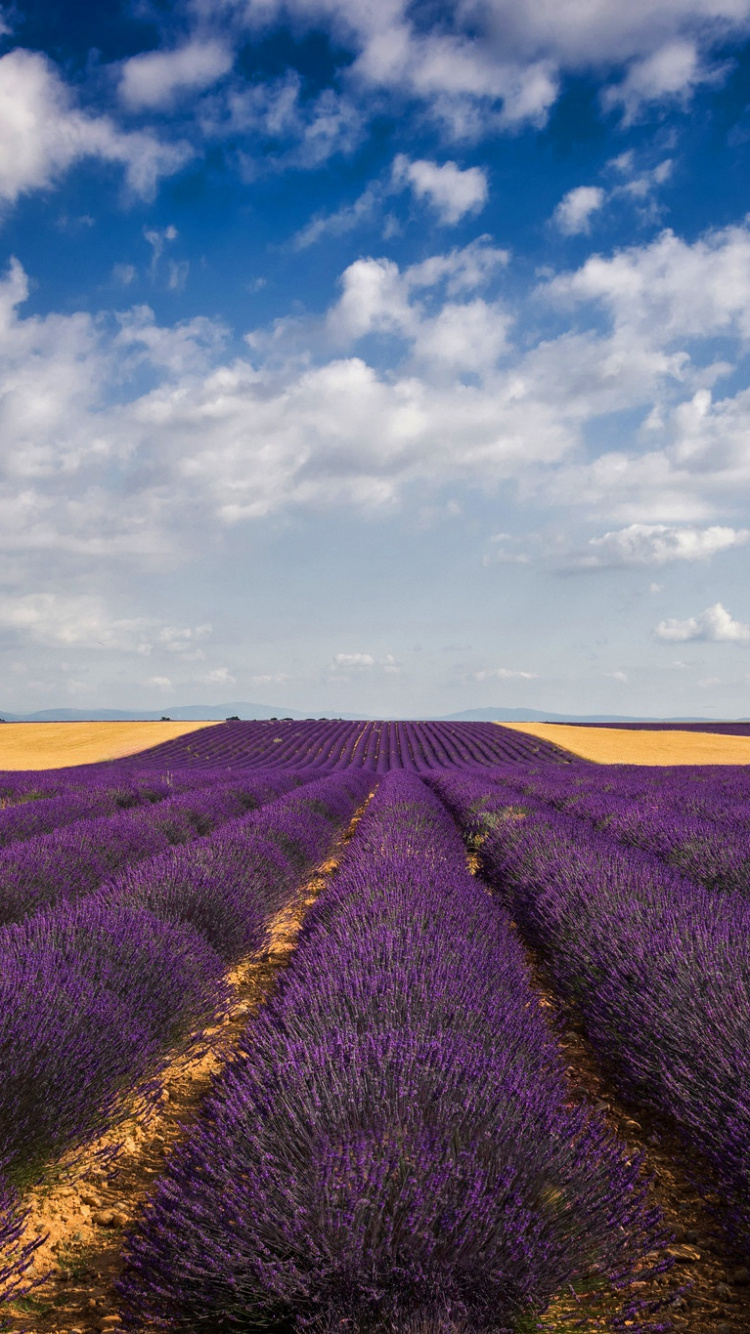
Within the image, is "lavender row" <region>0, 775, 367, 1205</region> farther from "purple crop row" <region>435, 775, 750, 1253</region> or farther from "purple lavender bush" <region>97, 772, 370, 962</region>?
"purple crop row" <region>435, 775, 750, 1253</region>

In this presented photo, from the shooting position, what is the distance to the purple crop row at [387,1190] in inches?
50.3

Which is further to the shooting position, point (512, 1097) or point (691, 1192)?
point (691, 1192)

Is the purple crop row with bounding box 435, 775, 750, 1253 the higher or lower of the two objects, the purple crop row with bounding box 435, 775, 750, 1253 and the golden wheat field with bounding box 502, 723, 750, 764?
the higher

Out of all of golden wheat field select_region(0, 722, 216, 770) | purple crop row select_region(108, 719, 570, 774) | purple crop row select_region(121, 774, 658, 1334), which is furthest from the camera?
golden wheat field select_region(0, 722, 216, 770)

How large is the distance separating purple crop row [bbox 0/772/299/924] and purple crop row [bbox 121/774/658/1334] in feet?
8.88

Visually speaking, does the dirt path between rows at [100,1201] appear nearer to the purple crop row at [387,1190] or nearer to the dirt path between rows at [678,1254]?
the purple crop row at [387,1190]

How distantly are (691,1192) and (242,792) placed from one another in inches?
304

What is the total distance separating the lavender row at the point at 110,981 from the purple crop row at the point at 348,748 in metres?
12.9

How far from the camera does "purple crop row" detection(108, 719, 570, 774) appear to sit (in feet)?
64.8

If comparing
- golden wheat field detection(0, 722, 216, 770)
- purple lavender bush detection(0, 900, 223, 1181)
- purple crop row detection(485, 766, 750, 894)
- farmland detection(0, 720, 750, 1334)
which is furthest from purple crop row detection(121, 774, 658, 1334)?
golden wheat field detection(0, 722, 216, 770)

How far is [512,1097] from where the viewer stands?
159 cm

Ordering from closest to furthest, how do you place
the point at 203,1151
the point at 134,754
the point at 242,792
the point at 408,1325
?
1. the point at 408,1325
2. the point at 203,1151
3. the point at 242,792
4. the point at 134,754

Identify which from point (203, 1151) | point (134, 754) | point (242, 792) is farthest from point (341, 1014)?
point (134, 754)

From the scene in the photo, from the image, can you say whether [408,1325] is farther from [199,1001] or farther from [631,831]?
[631,831]
